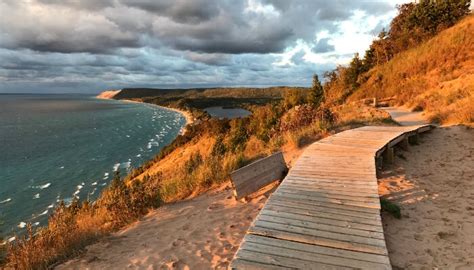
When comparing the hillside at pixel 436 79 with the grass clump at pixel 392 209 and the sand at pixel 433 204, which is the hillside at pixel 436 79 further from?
the grass clump at pixel 392 209

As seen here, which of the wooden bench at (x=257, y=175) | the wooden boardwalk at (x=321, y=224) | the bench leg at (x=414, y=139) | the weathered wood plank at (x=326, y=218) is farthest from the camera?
the bench leg at (x=414, y=139)

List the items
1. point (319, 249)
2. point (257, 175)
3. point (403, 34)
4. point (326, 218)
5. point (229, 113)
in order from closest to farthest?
point (319, 249) → point (326, 218) → point (257, 175) → point (403, 34) → point (229, 113)

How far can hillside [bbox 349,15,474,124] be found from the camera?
1529 cm

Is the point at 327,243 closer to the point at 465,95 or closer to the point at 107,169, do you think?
the point at 465,95

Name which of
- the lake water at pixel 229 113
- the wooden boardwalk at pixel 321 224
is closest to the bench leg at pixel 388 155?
the wooden boardwalk at pixel 321 224

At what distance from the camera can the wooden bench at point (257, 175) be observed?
7.43 metres

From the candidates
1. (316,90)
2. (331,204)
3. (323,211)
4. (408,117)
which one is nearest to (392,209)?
(331,204)

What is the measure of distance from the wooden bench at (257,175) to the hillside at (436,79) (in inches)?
382

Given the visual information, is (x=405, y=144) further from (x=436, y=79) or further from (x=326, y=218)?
(x=436, y=79)

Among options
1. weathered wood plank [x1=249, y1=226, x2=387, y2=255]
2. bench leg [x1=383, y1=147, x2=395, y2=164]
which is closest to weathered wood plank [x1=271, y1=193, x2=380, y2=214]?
weathered wood plank [x1=249, y1=226, x2=387, y2=255]

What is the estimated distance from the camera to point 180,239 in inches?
237

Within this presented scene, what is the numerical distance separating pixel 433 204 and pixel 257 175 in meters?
3.97

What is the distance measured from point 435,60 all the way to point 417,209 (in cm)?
2376

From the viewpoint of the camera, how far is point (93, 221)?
792cm
